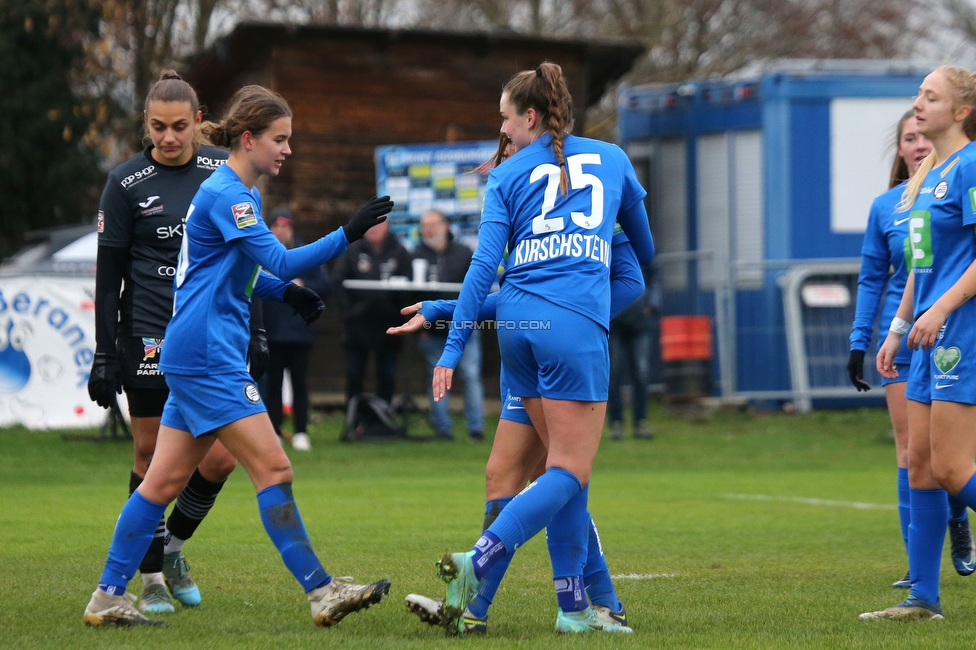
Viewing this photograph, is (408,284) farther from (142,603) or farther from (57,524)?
(142,603)

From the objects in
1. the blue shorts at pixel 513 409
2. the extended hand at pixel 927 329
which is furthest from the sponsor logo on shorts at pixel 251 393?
the extended hand at pixel 927 329

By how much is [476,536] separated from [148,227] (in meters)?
3.23

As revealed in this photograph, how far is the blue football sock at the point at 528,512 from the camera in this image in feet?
15.9

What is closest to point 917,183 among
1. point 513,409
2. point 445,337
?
point 513,409

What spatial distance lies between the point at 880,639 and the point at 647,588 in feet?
5.04

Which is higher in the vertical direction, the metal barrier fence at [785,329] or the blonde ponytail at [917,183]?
the blonde ponytail at [917,183]

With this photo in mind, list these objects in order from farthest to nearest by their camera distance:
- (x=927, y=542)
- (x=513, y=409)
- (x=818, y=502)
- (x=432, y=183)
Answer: (x=432, y=183) → (x=818, y=502) → (x=927, y=542) → (x=513, y=409)

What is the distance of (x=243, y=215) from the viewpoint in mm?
5000

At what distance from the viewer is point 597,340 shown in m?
4.94

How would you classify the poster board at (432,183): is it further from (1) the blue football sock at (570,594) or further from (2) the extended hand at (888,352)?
(1) the blue football sock at (570,594)

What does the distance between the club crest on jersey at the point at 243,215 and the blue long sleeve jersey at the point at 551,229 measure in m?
0.82

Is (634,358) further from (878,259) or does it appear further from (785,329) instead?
(878,259)

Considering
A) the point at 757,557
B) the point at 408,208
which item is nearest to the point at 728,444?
the point at 408,208

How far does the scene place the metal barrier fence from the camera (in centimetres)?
1814
